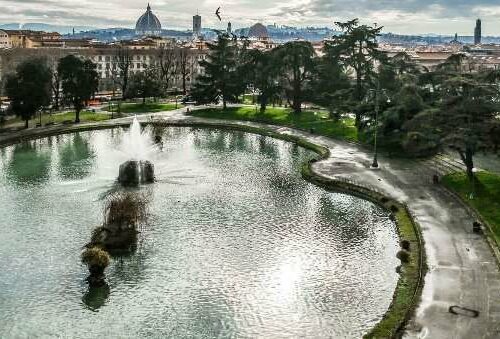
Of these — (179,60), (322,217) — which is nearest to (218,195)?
(322,217)

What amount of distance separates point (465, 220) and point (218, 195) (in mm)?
20006

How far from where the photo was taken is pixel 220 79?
103000mm

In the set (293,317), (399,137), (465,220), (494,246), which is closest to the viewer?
(293,317)

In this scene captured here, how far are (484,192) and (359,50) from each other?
42.6 meters

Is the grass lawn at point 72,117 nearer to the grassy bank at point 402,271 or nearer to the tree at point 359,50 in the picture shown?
the tree at point 359,50

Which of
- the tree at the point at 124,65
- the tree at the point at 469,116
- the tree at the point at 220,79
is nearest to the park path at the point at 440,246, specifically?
the tree at the point at 469,116

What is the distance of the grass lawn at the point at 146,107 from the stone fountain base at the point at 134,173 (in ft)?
168

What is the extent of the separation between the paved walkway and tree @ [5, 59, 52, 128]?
43871mm

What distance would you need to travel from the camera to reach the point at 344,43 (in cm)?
9012

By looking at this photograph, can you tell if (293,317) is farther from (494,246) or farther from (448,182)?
(448,182)

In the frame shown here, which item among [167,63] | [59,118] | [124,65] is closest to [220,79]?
[59,118]

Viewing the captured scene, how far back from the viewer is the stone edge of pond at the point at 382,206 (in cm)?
3062

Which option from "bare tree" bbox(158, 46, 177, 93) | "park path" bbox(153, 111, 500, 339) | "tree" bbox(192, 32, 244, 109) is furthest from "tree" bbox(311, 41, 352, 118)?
"bare tree" bbox(158, 46, 177, 93)

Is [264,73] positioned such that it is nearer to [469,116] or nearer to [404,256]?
[469,116]
